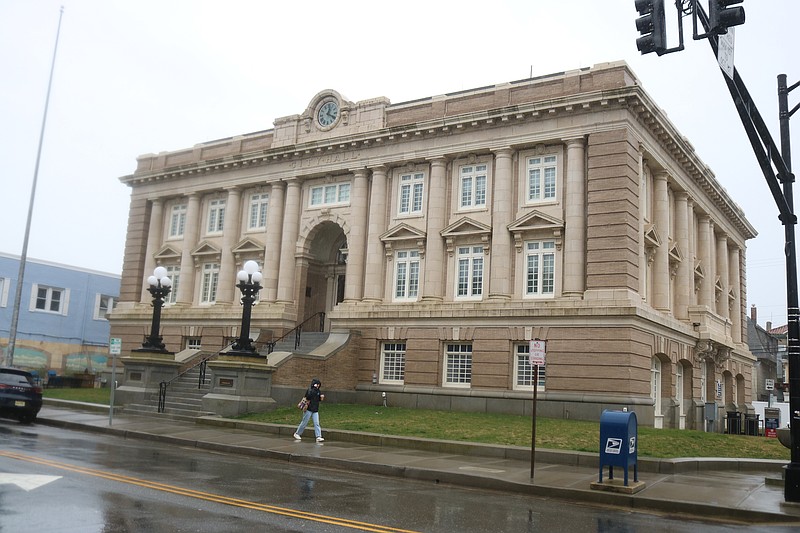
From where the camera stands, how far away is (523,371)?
2900 centimetres

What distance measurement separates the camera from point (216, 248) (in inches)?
1555

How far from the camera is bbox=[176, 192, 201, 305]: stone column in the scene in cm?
4041

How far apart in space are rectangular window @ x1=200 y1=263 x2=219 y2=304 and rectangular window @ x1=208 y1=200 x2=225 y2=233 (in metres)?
2.08

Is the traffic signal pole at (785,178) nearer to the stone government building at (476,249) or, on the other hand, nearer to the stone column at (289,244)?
the stone government building at (476,249)

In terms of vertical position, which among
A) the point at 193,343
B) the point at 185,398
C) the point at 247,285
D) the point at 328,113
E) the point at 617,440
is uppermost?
the point at 328,113

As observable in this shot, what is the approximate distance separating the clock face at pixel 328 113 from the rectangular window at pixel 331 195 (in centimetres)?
318

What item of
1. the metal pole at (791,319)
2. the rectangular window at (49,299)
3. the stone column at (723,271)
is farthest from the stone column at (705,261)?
the rectangular window at (49,299)

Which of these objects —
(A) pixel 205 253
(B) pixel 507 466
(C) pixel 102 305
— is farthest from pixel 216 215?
(B) pixel 507 466

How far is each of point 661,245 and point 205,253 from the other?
23911 mm

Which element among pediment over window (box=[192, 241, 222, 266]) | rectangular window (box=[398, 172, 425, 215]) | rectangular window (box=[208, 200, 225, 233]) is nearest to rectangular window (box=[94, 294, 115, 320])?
pediment over window (box=[192, 241, 222, 266])

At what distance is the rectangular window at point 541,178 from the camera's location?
30125 mm

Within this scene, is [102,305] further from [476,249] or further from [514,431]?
[514,431]

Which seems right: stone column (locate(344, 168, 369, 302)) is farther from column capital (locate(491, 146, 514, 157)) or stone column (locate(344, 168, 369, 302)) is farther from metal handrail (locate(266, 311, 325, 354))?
column capital (locate(491, 146, 514, 157))

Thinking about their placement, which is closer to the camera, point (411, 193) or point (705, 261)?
point (411, 193)
